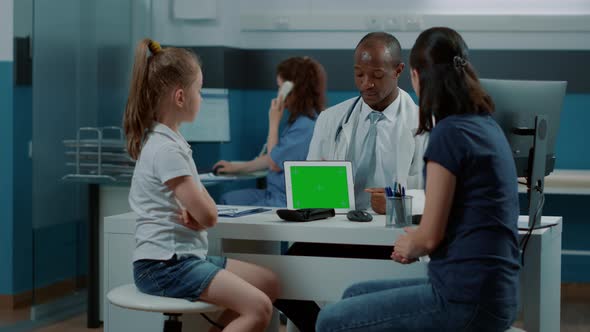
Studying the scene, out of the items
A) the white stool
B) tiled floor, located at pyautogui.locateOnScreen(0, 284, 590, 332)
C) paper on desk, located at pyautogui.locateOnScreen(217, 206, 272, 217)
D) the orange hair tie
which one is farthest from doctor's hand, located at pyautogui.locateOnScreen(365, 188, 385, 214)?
tiled floor, located at pyautogui.locateOnScreen(0, 284, 590, 332)

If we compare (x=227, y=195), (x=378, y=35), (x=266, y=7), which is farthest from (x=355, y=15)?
(x=378, y=35)

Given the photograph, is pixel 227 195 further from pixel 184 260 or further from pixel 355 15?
pixel 184 260

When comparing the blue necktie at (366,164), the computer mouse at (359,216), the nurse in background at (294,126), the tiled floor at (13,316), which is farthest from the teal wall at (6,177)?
the computer mouse at (359,216)

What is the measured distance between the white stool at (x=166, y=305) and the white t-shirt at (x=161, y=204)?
0.12 meters

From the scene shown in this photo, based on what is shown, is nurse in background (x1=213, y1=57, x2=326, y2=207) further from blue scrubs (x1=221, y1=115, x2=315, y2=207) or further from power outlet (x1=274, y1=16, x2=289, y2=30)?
power outlet (x1=274, y1=16, x2=289, y2=30)

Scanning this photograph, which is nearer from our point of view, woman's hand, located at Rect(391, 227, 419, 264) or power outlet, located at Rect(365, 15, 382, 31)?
woman's hand, located at Rect(391, 227, 419, 264)

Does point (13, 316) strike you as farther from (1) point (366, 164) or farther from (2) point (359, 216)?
(2) point (359, 216)

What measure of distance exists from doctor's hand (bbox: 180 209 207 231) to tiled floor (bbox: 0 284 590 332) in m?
1.79

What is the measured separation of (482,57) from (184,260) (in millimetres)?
3203

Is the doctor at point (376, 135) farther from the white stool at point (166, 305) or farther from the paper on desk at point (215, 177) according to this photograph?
the paper on desk at point (215, 177)

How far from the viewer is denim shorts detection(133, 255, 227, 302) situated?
2.60 m

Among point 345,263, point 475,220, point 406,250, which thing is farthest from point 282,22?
point 475,220

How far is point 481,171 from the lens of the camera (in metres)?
2.31

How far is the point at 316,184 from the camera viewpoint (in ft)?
9.90
